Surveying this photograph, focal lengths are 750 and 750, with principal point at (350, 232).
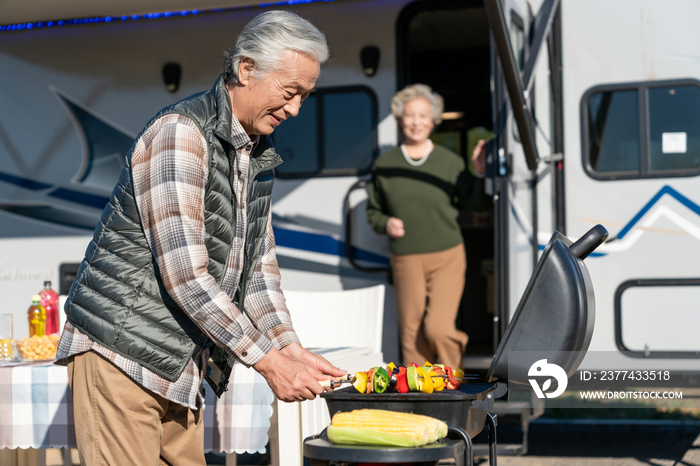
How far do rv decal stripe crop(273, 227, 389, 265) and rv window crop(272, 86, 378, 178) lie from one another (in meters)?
0.37

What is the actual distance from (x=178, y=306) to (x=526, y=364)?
2.70 feet

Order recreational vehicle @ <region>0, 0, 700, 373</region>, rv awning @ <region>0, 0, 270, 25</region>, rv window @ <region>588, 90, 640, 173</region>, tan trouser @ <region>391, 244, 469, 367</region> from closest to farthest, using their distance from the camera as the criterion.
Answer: recreational vehicle @ <region>0, 0, 700, 373</region> → rv window @ <region>588, 90, 640, 173</region> → tan trouser @ <region>391, 244, 469, 367</region> → rv awning @ <region>0, 0, 270, 25</region>

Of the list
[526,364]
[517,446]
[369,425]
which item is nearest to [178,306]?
Answer: [369,425]

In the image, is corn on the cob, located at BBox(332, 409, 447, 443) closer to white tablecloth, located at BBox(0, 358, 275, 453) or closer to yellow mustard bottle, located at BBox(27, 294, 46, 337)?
white tablecloth, located at BBox(0, 358, 275, 453)

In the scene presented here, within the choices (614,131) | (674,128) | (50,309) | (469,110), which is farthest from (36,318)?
(469,110)

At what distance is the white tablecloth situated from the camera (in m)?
2.36

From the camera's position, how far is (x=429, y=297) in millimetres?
4309

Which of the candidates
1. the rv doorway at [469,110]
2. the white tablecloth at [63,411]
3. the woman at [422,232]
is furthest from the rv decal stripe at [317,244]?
the white tablecloth at [63,411]

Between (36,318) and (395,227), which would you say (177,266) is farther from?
(395,227)

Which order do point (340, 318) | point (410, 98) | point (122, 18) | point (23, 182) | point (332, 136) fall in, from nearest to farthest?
point (340, 318) → point (410, 98) → point (332, 136) → point (122, 18) → point (23, 182)

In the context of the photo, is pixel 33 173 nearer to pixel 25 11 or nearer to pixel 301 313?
pixel 25 11

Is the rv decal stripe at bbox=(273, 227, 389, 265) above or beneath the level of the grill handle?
beneath

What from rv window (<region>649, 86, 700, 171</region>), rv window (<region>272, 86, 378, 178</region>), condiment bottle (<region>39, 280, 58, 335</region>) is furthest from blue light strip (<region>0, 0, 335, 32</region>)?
condiment bottle (<region>39, 280, 58, 335</region>)

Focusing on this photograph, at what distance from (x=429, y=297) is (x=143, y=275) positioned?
273 cm
